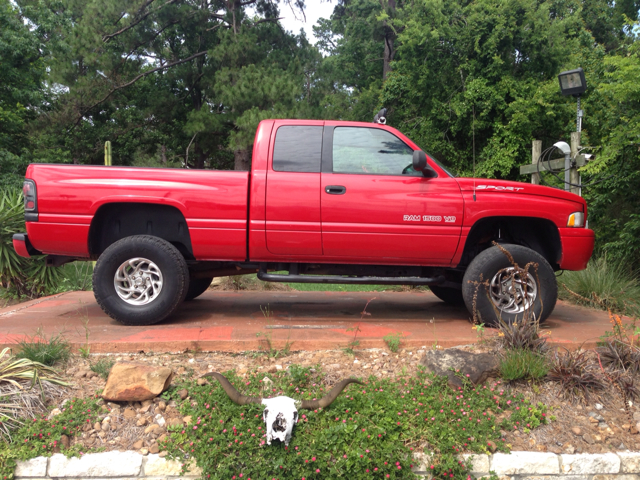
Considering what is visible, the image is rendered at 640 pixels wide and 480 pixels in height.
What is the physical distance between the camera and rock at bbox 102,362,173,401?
3312 millimetres

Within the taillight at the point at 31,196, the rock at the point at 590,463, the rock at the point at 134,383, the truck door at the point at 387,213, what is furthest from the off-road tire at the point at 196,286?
the rock at the point at 590,463

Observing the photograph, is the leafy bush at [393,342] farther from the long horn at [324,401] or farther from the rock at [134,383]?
the rock at [134,383]

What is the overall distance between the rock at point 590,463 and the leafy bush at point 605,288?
3.50 metres

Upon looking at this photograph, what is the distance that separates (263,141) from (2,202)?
4.72 m

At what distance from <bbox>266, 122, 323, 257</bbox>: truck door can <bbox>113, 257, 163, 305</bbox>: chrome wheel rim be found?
118 centimetres

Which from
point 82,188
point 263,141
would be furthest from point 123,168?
point 263,141

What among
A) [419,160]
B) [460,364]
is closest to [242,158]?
[419,160]

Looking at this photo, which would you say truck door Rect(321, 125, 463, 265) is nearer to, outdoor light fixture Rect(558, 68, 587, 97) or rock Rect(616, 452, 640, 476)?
rock Rect(616, 452, 640, 476)

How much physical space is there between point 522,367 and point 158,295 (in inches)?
130

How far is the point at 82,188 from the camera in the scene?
4.52m

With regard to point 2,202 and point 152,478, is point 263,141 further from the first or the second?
point 2,202

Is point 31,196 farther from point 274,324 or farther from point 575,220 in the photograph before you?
point 575,220

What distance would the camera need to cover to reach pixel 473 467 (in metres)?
2.99

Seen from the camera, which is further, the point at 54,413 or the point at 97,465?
the point at 54,413
